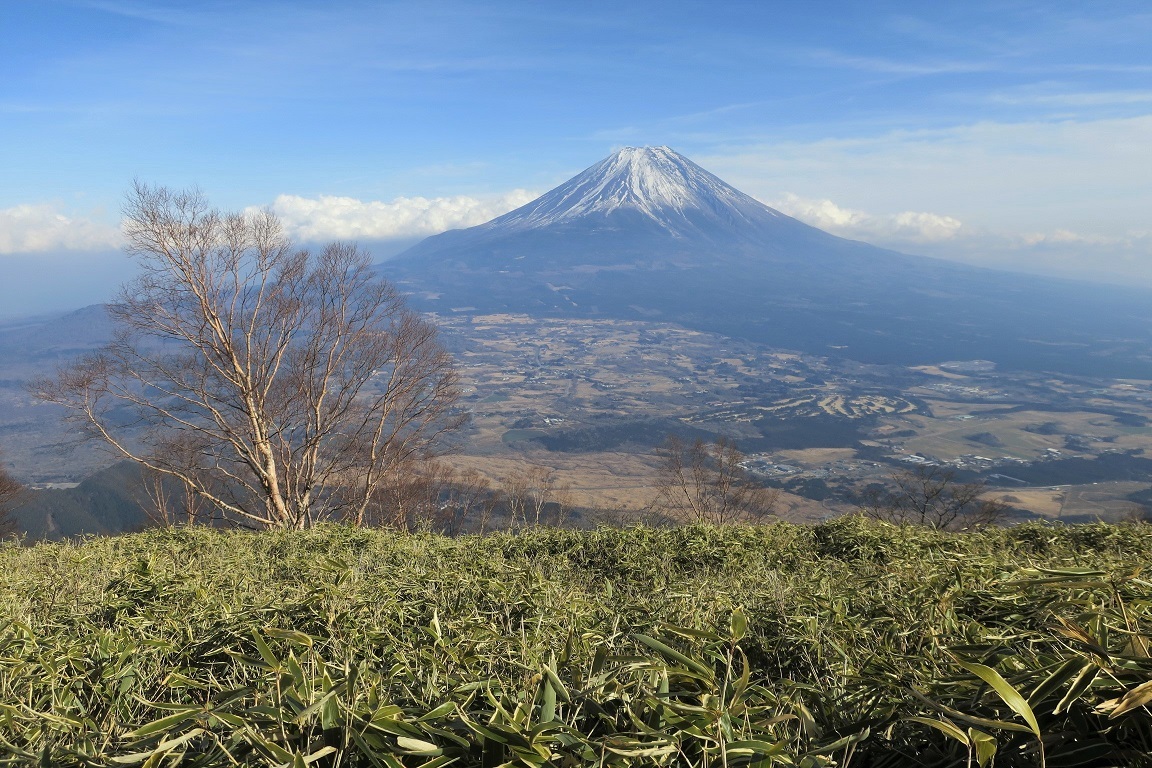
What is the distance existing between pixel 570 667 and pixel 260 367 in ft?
50.0

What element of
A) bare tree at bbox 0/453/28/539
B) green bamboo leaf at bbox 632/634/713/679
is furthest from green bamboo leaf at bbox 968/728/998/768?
bare tree at bbox 0/453/28/539

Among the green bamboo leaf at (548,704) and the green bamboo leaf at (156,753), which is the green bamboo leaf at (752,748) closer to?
the green bamboo leaf at (548,704)

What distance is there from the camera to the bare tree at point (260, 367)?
517 inches

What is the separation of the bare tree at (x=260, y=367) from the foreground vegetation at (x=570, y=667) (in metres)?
11.0

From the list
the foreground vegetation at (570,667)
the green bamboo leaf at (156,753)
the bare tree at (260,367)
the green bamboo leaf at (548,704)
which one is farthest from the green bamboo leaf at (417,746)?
the bare tree at (260,367)

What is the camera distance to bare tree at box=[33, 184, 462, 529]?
1314cm

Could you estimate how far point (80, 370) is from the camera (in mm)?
12945

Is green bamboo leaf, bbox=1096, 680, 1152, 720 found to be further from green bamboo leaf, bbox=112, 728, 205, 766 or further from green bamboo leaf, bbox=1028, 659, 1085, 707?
green bamboo leaf, bbox=112, 728, 205, 766

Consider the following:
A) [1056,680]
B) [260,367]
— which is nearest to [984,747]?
[1056,680]

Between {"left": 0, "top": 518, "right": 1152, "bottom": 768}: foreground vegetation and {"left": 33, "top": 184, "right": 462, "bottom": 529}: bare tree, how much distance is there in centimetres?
1096

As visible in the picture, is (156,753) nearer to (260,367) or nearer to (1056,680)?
(1056,680)

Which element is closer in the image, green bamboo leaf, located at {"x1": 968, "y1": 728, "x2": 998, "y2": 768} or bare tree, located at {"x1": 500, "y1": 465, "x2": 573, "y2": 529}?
green bamboo leaf, located at {"x1": 968, "y1": 728, "x2": 998, "y2": 768}

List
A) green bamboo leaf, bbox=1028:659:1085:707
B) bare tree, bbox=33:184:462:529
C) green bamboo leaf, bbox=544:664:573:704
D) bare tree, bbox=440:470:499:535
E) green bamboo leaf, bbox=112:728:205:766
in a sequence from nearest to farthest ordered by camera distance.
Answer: green bamboo leaf, bbox=1028:659:1085:707 → green bamboo leaf, bbox=112:728:205:766 → green bamboo leaf, bbox=544:664:573:704 → bare tree, bbox=33:184:462:529 → bare tree, bbox=440:470:499:535

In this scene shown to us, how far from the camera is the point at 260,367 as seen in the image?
14805mm
